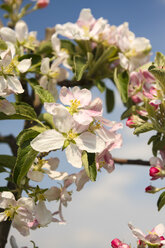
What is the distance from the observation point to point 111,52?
6.71 ft

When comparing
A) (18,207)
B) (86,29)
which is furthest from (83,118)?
(86,29)

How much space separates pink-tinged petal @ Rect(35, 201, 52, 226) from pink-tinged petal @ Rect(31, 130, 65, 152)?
0.35 m

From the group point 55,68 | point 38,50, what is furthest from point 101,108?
point 38,50

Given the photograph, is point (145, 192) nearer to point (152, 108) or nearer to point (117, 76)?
point (152, 108)

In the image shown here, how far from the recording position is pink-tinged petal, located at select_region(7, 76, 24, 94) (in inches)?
53.7

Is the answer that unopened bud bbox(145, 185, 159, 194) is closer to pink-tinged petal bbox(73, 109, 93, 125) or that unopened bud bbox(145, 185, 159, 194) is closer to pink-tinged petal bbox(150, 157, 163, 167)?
pink-tinged petal bbox(150, 157, 163, 167)

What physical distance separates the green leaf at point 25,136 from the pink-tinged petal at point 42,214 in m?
0.32

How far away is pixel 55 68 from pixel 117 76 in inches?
13.5

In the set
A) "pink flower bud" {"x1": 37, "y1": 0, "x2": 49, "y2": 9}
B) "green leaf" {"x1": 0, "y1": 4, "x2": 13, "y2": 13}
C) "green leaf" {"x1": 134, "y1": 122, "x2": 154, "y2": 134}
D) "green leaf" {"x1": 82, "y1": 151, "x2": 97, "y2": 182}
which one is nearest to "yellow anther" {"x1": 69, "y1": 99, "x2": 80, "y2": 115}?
"green leaf" {"x1": 82, "y1": 151, "x2": 97, "y2": 182}

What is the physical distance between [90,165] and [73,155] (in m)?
0.06

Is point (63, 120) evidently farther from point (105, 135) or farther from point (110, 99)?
point (110, 99)

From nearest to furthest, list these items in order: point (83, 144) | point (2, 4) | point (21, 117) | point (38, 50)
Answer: point (83, 144) → point (21, 117) → point (38, 50) → point (2, 4)

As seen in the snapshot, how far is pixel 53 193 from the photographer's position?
5.09 ft

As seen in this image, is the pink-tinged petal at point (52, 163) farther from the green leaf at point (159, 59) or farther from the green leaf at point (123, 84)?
the green leaf at point (159, 59)
